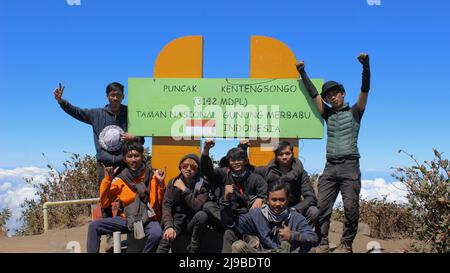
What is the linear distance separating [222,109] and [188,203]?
6.10 ft

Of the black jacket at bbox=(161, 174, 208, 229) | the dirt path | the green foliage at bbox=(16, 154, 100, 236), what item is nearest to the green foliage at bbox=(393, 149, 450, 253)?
the dirt path

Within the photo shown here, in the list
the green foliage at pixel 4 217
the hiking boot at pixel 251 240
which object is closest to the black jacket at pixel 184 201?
the hiking boot at pixel 251 240

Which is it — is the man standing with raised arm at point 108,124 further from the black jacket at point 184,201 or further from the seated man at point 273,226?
the seated man at point 273,226

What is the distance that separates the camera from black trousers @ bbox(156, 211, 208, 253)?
5.43 meters

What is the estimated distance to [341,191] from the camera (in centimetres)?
606

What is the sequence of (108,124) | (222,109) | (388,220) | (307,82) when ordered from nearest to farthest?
(307,82), (108,124), (222,109), (388,220)

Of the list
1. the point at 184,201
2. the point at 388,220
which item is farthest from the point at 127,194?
the point at 388,220

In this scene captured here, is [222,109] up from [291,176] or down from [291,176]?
up

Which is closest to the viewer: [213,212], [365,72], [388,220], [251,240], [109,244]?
[251,240]

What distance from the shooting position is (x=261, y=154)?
695 centimetres

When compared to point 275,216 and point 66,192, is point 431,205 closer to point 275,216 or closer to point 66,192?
point 275,216

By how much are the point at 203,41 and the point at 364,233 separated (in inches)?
178

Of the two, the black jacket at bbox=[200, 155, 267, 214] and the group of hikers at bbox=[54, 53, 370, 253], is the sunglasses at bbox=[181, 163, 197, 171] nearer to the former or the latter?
the group of hikers at bbox=[54, 53, 370, 253]

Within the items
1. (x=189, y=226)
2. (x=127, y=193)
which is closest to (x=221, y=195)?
(x=189, y=226)
